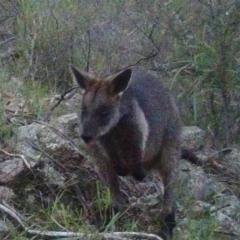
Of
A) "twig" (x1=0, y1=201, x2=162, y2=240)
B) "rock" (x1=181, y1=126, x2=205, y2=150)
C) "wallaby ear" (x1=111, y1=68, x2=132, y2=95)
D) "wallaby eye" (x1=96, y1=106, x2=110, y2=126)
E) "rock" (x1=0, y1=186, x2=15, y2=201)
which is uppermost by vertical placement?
"wallaby ear" (x1=111, y1=68, x2=132, y2=95)

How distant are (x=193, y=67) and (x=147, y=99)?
5.50ft

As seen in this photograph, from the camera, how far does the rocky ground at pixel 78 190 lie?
640 centimetres

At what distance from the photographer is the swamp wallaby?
645 cm

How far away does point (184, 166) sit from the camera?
25.7 ft

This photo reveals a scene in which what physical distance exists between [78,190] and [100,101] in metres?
0.71

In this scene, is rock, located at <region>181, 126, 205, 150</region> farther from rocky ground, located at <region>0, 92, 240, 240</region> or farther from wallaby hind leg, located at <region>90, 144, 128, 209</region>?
wallaby hind leg, located at <region>90, 144, 128, 209</region>

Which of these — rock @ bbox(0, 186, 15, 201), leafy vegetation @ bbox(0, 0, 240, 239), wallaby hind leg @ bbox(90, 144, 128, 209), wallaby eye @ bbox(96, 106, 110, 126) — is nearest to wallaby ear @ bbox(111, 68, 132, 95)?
wallaby eye @ bbox(96, 106, 110, 126)

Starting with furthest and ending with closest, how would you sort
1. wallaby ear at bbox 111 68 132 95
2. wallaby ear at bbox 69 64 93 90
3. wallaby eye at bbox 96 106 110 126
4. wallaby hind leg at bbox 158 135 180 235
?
wallaby hind leg at bbox 158 135 180 235 → wallaby ear at bbox 69 64 93 90 → wallaby ear at bbox 111 68 132 95 → wallaby eye at bbox 96 106 110 126

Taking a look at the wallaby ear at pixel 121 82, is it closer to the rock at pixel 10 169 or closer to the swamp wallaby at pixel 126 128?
the swamp wallaby at pixel 126 128

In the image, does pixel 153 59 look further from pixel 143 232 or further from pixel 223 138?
pixel 143 232

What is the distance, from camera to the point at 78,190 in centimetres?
671

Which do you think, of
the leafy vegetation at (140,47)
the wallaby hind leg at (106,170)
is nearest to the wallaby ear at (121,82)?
the wallaby hind leg at (106,170)

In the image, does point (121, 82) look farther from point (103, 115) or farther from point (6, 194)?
point (6, 194)

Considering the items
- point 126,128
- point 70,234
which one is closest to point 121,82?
point 126,128
